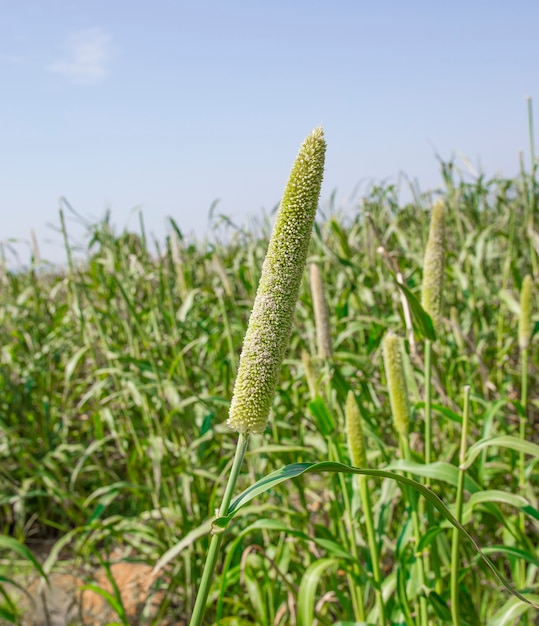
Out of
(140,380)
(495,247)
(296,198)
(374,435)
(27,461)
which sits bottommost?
(27,461)

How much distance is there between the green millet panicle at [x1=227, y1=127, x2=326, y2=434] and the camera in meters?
1.00

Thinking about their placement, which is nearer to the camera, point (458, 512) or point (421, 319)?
point (458, 512)

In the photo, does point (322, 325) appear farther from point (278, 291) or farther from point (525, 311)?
point (278, 291)

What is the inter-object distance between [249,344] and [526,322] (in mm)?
1669

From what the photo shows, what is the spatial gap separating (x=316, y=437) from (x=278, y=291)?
2.04 meters

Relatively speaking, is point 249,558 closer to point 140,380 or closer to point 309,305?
point 140,380

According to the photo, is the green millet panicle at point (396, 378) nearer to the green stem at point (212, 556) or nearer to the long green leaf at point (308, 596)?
the long green leaf at point (308, 596)

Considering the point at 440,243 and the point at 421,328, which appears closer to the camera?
the point at 421,328

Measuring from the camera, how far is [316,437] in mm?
2932

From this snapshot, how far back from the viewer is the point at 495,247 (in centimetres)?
511

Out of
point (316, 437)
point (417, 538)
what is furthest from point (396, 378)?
point (316, 437)

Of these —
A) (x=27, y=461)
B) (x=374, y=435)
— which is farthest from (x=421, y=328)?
(x=27, y=461)

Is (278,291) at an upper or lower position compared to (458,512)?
upper

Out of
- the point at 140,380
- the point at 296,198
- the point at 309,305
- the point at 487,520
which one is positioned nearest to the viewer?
the point at 296,198
